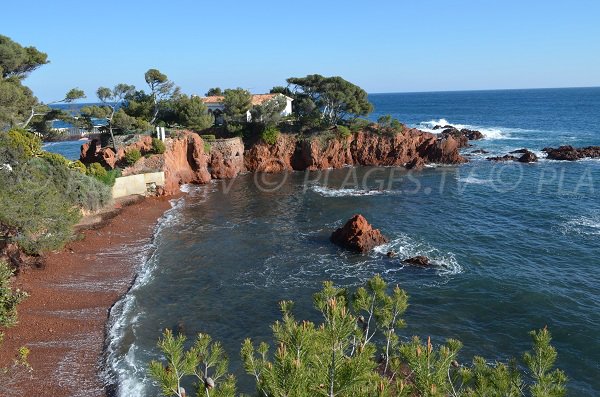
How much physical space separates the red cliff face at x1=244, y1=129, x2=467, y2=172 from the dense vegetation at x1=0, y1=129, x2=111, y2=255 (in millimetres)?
24739

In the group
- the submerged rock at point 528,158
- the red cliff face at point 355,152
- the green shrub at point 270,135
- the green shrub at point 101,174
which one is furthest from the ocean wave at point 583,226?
the green shrub at point 101,174

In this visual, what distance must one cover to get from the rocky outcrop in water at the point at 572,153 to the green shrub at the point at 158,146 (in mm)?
49639

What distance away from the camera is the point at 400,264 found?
1097 inches

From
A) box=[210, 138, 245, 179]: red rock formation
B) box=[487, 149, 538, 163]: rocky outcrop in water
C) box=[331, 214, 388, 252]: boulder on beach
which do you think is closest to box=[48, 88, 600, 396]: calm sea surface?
box=[331, 214, 388, 252]: boulder on beach

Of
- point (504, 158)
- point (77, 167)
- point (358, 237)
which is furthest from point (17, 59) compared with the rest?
point (504, 158)

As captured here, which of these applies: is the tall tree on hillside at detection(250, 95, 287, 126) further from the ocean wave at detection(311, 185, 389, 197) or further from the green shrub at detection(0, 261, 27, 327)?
the green shrub at detection(0, 261, 27, 327)

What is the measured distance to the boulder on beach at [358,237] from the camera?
1186 inches

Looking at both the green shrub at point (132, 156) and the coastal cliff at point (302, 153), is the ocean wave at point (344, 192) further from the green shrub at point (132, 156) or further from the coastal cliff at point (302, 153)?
the green shrub at point (132, 156)

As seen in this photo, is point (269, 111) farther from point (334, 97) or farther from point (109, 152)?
point (109, 152)

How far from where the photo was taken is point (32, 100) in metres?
40.3

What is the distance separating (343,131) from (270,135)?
9.47 meters

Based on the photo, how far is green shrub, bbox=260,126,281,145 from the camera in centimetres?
5772

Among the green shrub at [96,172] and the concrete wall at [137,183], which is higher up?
the green shrub at [96,172]

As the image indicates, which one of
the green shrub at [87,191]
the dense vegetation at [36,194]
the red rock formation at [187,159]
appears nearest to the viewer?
the dense vegetation at [36,194]
